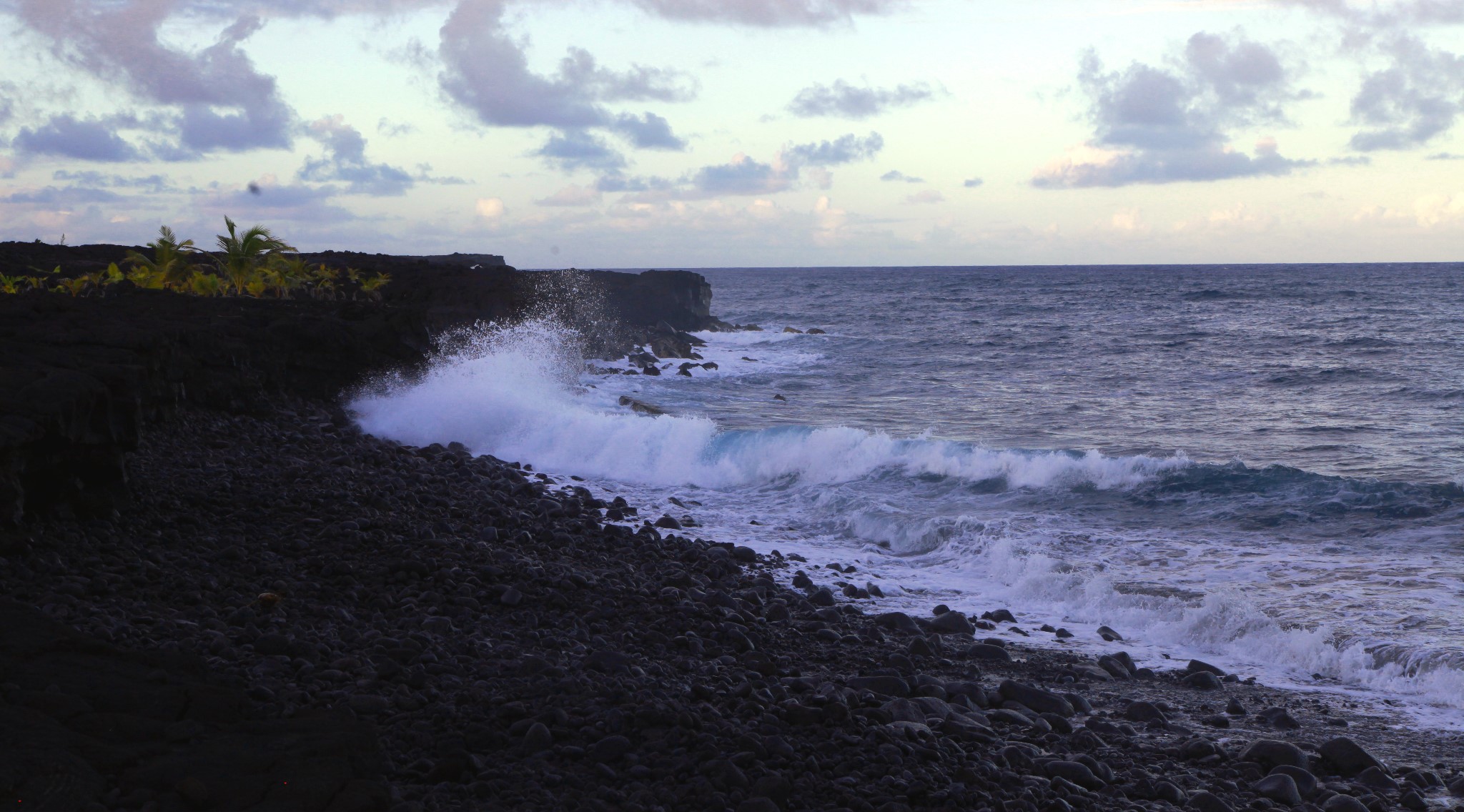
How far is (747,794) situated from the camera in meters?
5.14

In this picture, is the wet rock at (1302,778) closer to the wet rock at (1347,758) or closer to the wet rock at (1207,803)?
the wet rock at (1347,758)

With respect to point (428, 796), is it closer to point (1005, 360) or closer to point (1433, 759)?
point (1433, 759)

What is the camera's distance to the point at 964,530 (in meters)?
12.8

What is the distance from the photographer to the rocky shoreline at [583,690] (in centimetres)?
496

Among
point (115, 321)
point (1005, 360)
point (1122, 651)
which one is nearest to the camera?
point (1122, 651)

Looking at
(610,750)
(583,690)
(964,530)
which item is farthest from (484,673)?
(964,530)

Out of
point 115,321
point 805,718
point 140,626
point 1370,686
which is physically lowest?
point 1370,686

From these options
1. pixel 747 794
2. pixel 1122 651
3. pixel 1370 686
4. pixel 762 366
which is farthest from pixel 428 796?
pixel 762 366

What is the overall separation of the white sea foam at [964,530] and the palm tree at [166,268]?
261 inches

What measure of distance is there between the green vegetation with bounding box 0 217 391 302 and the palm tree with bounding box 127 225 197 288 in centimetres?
2

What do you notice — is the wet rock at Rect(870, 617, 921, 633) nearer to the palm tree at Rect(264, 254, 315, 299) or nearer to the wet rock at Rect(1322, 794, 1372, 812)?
the wet rock at Rect(1322, 794, 1372, 812)

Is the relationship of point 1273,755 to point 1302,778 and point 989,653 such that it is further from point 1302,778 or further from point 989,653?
point 989,653

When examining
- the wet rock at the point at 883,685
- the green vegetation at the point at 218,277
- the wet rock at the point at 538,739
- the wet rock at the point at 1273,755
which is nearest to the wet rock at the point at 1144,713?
the wet rock at the point at 1273,755

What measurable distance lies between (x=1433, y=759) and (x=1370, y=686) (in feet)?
4.91
